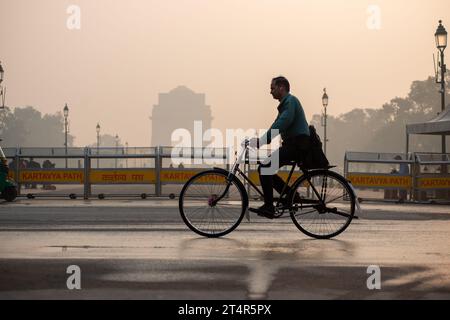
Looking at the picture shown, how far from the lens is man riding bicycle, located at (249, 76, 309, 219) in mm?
8453

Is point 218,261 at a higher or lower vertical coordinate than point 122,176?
lower

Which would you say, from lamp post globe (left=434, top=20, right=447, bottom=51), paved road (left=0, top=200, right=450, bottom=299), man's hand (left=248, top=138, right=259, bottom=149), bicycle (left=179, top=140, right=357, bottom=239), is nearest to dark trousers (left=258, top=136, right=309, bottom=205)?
bicycle (left=179, top=140, right=357, bottom=239)

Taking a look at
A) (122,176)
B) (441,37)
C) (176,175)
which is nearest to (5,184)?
(122,176)

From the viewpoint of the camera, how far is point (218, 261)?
21.2 ft

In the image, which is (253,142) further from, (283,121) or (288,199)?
(288,199)

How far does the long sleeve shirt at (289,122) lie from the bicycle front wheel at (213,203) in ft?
2.18

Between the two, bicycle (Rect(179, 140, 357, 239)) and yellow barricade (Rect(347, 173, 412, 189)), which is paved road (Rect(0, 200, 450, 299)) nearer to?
bicycle (Rect(179, 140, 357, 239))

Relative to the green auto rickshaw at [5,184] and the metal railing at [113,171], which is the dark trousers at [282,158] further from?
the metal railing at [113,171]

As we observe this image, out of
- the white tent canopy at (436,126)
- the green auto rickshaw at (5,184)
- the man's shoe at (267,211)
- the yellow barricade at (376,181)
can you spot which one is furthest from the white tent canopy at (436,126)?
the man's shoe at (267,211)

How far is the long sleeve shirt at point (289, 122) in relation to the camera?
8438 millimetres

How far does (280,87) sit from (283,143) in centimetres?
68
